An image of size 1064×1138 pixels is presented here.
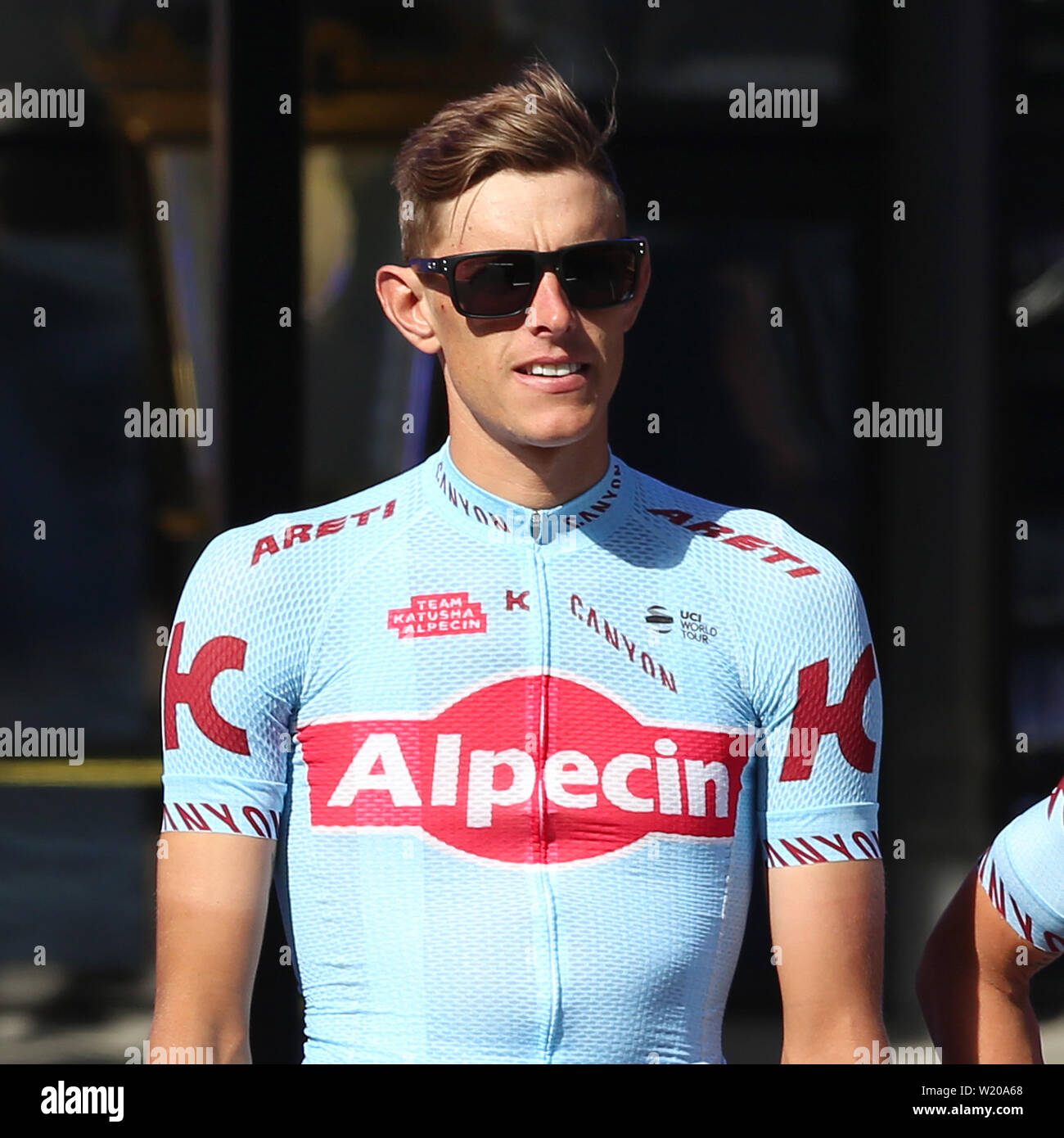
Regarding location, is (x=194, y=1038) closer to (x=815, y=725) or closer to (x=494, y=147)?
(x=815, y=725)

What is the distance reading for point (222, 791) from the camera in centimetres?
284

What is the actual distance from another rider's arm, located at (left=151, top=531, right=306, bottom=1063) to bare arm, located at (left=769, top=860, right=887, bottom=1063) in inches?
33.6

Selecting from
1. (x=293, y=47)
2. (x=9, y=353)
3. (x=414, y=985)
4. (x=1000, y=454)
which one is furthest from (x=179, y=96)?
(x=414, y=985)

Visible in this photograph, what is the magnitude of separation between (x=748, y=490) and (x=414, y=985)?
3.19 meters

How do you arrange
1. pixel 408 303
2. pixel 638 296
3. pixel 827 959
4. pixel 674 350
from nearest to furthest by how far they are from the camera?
pixel 827 959, pixel 638 296, pixel 408 303, pixel 674 350

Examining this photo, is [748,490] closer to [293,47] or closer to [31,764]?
[293,47]

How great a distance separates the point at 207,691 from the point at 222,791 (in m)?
0.17

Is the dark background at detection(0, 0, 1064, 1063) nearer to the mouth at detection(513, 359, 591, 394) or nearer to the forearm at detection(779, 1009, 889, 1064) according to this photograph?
the mouth at detection(513, 359, 591, 394)

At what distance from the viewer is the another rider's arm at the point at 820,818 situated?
280 cm

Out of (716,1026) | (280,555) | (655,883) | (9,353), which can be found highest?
(9,353)

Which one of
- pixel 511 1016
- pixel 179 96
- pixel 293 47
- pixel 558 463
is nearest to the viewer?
pixel 511 1016

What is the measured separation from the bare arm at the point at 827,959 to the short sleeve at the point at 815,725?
0.04 metres

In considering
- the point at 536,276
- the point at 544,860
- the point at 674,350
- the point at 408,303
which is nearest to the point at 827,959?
the point at 544,860

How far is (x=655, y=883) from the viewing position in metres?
2.79
